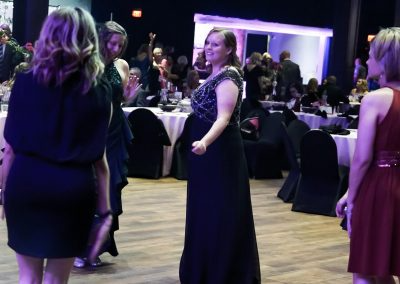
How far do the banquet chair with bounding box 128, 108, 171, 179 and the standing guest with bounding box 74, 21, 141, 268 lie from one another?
3.76 metres

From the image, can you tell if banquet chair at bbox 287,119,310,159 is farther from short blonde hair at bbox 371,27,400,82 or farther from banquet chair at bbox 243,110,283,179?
short blonde hair at bbox 371,27,400,82

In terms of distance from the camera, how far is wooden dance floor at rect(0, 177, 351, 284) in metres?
4.83

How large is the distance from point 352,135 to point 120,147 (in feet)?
11.6

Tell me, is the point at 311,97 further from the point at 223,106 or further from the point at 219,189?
the point at 223,106

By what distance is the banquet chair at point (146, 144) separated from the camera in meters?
8.68

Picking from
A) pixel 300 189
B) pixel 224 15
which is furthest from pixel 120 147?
pixel 224 15

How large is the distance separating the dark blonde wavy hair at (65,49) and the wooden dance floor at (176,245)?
90.1 inches

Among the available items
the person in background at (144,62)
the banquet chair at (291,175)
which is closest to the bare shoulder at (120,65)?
the banquet chair at (291,175)

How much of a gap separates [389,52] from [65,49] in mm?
1323

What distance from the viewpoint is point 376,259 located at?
320cm

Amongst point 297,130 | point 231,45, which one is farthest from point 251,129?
point 231,45

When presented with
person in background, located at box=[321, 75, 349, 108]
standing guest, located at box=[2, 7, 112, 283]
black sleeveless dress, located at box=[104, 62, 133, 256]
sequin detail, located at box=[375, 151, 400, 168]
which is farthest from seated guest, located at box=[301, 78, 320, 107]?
standing guest, located at box=[2, 7, 112, 283]

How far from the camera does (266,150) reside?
9.30 meters

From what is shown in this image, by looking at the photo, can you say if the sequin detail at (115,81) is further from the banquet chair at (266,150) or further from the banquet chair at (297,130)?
the banquet chair at (266,150)
